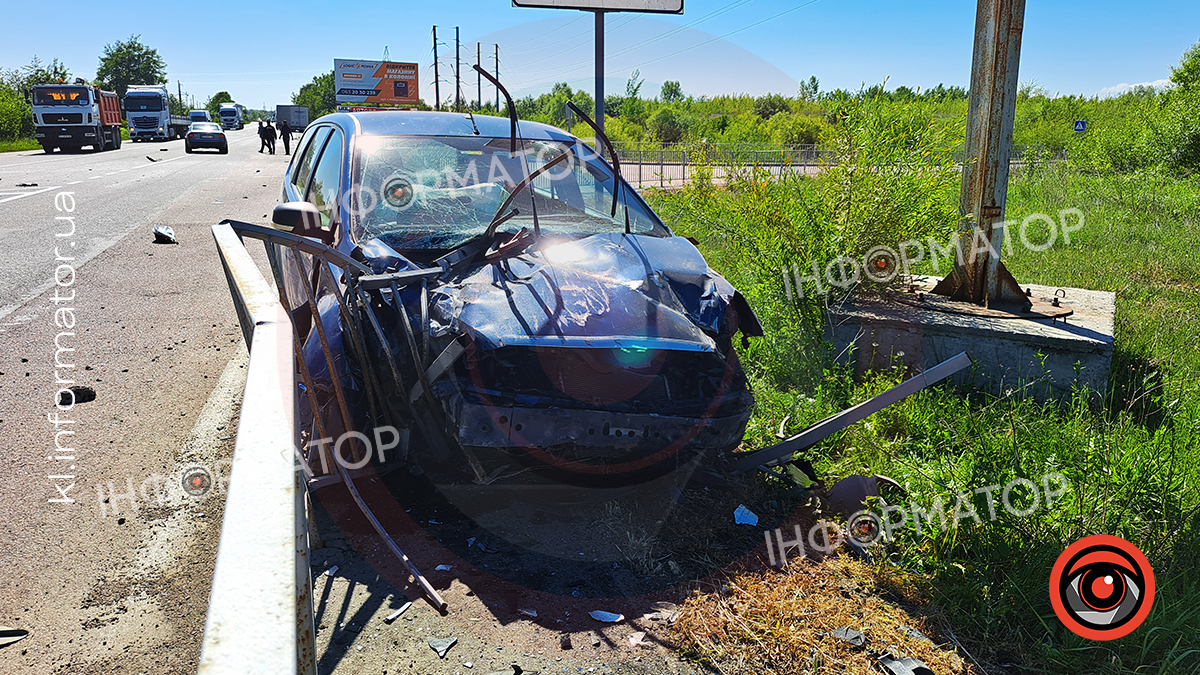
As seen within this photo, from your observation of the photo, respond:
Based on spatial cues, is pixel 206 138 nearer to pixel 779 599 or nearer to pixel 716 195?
pixel 716 195

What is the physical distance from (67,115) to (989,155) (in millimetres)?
36459

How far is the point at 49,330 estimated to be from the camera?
577cm

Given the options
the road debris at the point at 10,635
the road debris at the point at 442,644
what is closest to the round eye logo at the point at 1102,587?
the road debris at the point at 442,644

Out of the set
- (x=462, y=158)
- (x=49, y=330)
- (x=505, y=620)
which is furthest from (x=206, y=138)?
(x=505, y=620)

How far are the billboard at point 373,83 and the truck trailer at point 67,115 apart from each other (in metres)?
22.3

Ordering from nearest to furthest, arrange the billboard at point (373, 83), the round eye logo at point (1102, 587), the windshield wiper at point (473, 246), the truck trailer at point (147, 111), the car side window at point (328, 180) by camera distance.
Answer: the round eye logo at point (1102, 587) < the windshield wiper at point (473, 246) < the car side window at point (328, 180) < the truck trailer at point (147, 111) < the billboard at point (373, 83)

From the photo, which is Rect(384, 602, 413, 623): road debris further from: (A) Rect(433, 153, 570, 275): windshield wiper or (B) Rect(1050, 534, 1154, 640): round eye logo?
(B) Rect(1050, 534, 1154, 640): round eye logo

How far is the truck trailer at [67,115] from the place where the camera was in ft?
101

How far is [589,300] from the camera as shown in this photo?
3.26 metres

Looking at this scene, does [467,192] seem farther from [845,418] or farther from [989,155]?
[989,155]

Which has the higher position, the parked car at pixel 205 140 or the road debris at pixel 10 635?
the parked car at pixel 205 140

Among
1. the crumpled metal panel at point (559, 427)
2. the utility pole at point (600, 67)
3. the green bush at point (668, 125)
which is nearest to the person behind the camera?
the crumpled metal panel at point (559, 427)

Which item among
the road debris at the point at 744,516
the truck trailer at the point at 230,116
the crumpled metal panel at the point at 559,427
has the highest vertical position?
the truck trailer at the point at 230,116

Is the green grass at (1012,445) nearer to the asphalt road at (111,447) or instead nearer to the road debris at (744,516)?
the road debris at (744,516)
